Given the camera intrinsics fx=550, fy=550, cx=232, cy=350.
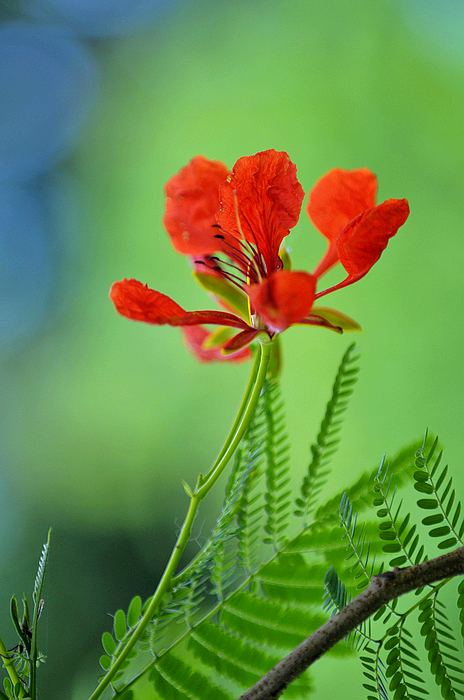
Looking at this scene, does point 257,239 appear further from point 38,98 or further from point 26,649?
point 38,98

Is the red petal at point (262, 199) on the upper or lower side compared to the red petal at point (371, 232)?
upper

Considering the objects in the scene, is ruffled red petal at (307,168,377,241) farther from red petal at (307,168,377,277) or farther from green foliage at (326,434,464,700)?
green foliage at (326,434,464,700)

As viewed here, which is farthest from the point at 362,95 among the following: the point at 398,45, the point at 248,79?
the point at 248,79

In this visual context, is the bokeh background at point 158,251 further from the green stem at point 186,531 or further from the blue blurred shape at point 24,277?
the green stem at point 186,531

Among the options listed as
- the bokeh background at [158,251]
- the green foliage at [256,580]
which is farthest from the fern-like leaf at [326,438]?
the bokeh background at [158,251]

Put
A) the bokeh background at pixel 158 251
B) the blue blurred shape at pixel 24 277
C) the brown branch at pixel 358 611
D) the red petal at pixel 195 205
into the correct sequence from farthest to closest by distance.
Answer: the blue blurred shape at pixel 24 277
the bokeh background at pixel 158 251
the red petal at pixel 195 205
the brown branch at pixel 358 611

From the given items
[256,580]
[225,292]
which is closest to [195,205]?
[225,292]

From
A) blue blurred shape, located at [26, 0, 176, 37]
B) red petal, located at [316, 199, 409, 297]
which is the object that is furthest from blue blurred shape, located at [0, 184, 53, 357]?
red petal, located at [316, 199, 409, 297]
